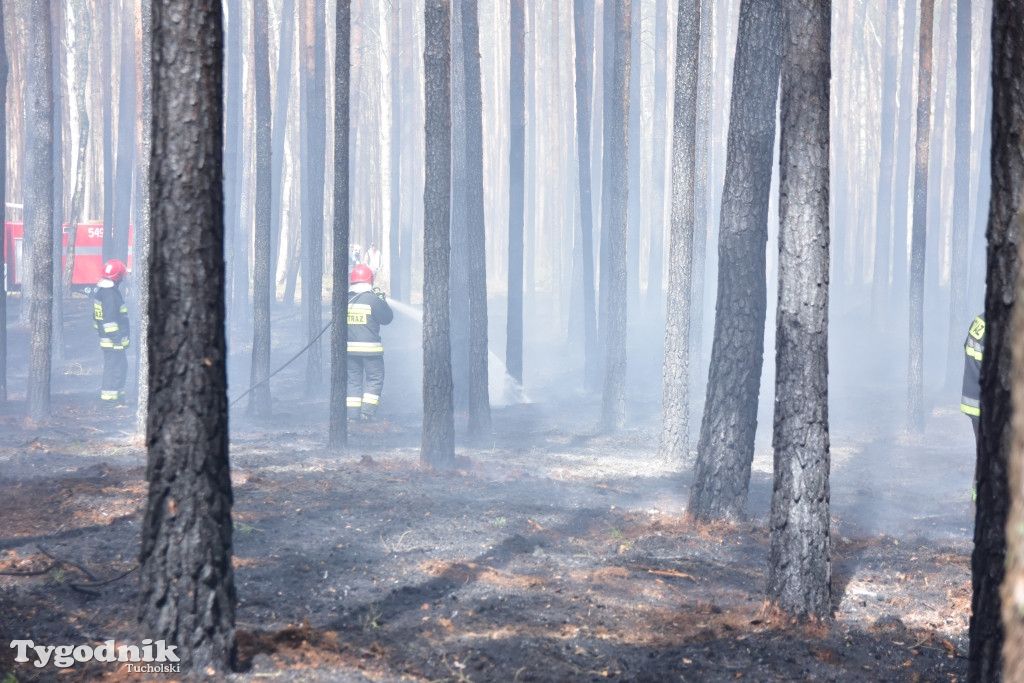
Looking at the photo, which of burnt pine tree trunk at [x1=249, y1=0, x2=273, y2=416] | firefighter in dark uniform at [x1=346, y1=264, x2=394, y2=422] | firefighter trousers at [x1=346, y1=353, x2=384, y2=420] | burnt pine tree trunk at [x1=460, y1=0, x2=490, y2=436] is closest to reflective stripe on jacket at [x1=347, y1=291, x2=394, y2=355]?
firefighter in dark uniform at [x1=346, y1=264, x2=394, y2=422]

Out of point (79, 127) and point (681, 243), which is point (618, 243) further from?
point (79, 127)

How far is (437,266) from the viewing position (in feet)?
34.8

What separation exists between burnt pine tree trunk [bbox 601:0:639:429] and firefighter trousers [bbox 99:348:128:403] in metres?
8.39

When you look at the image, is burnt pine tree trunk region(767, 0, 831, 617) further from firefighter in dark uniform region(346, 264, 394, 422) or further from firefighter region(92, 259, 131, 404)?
firefighter region(92, 259, 131, 404)

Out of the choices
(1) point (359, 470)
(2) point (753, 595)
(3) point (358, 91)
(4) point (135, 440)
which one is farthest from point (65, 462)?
(3) point (358, 91)

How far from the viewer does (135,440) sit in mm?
11703

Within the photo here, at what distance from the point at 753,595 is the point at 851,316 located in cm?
2954

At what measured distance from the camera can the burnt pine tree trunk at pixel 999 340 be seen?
2941mm

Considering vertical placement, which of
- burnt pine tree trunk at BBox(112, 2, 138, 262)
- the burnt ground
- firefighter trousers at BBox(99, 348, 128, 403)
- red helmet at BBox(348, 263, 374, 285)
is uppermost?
burnt pine tree trunk at BBox(112, 2, 138, 262)

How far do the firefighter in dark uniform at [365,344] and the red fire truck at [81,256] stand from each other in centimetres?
1493

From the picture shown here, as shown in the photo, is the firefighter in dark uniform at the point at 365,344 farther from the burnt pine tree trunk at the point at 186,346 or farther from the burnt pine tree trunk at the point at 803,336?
the burnt pine tree trunk at the point at 186,346

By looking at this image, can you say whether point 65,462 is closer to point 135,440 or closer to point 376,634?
point 135,440

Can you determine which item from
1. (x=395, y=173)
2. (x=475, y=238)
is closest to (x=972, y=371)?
(x=475, y=238)

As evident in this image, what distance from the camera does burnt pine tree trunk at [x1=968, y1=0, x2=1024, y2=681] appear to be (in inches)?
116
